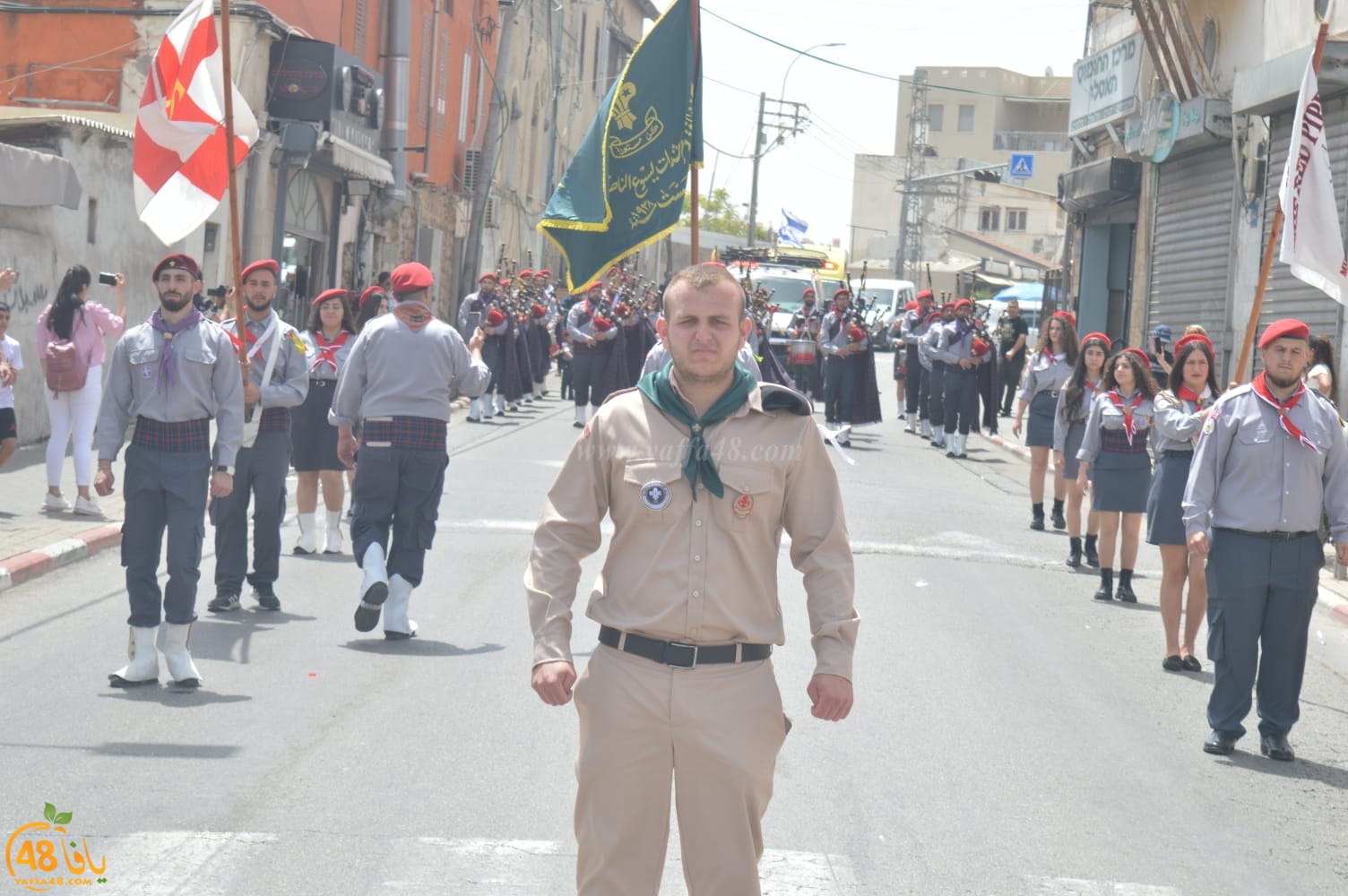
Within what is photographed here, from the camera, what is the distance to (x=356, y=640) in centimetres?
916

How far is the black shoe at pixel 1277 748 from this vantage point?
767 centimetres

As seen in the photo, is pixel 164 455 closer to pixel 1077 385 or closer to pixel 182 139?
pixel 182 139

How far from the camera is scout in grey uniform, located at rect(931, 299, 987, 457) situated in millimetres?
22781

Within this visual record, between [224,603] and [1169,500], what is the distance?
5.43 m

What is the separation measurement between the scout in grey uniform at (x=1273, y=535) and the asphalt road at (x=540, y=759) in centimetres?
32

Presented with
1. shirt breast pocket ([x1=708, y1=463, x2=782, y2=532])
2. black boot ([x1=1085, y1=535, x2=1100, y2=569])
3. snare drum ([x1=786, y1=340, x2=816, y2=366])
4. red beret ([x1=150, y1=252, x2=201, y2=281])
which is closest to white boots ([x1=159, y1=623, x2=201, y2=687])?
red beret ([x1=150, y1=252, x2=201, y2=281])

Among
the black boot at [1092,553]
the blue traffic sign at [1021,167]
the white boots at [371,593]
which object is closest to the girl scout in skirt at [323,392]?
the white boots at [371,593]

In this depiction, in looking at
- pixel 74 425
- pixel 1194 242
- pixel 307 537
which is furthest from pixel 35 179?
pixel 1194 242

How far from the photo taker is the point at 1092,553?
1341 centimetres

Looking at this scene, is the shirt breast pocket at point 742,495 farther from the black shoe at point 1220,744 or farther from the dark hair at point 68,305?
the dark hair at point 68,305

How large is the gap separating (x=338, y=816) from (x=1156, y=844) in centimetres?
289

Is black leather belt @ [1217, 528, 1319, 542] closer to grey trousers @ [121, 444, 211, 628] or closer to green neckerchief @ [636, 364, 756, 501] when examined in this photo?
green neckerchief @ [636, 364, 756, 501]

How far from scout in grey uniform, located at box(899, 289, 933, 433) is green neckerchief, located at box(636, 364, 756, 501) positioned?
69.3 feet

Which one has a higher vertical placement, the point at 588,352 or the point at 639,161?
the point at 639,161
